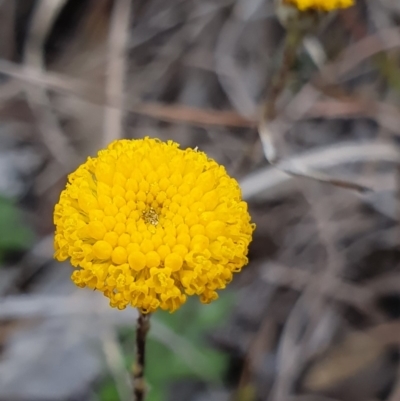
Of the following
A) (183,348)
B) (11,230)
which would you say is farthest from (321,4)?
(11,230)

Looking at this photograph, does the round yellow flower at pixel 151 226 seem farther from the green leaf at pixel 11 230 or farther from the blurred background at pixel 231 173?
the green leaf at pixel 11 230

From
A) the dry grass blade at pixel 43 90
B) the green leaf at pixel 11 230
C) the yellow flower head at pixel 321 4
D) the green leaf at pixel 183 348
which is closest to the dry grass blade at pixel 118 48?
the dry grass blade at pixel 43 90

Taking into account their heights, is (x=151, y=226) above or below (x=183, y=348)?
below

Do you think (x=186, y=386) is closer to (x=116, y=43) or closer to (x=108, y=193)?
(x=108, y=193)

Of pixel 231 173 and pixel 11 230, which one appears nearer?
pixel 11 230

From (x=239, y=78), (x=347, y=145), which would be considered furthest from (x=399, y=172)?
(x=239, y=78)

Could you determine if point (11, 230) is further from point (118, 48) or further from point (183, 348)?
point (118, 48)

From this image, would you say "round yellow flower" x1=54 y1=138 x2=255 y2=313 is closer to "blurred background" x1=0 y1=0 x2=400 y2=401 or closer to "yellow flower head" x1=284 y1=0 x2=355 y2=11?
"yellow flower head" x1=284 y1=0 x2=355 y2=11
